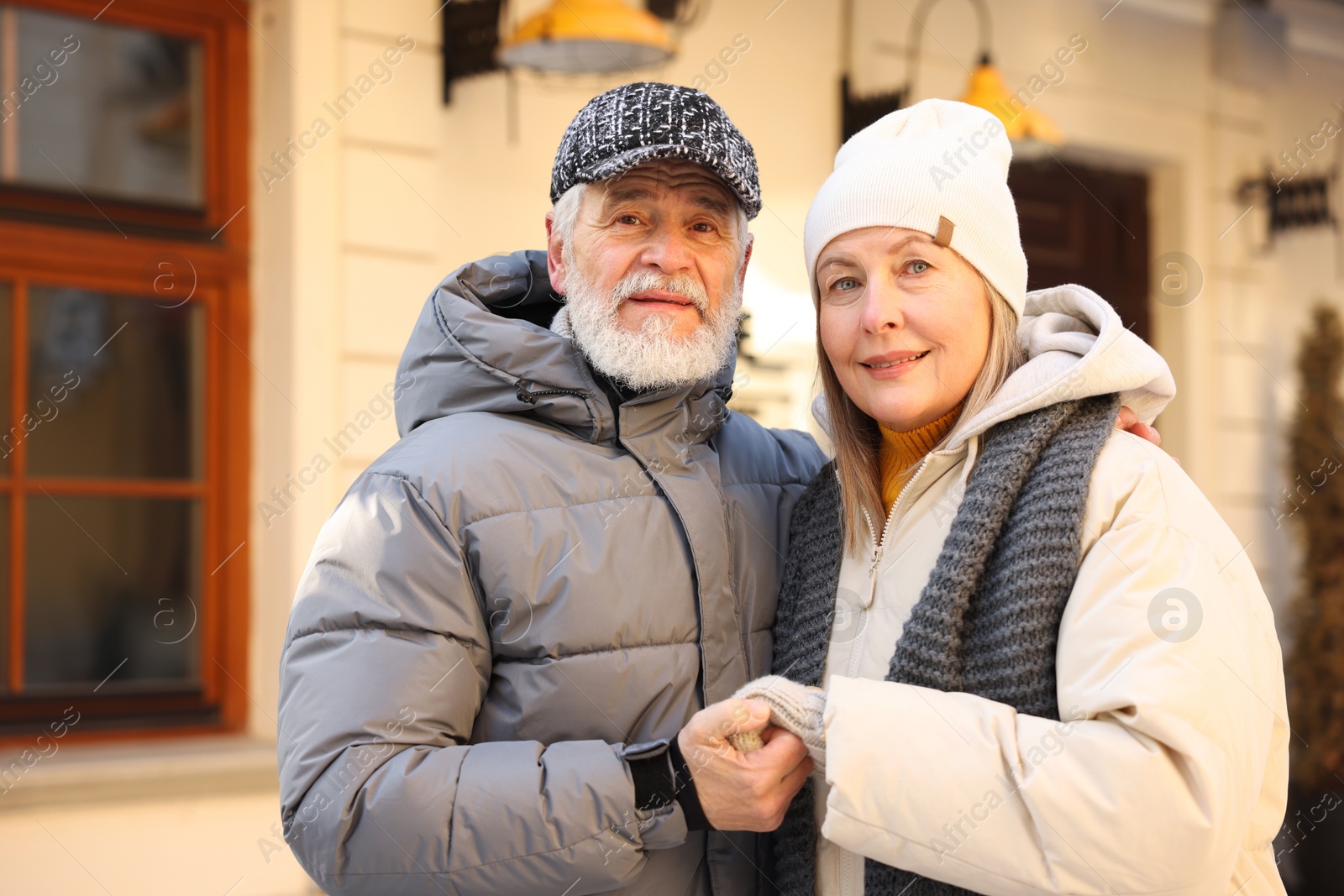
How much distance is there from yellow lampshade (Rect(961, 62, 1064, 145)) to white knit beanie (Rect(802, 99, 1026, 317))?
2187 millimetres

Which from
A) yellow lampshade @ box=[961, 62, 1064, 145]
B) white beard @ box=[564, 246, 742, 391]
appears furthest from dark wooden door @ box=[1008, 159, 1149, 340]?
white beard @ box=[564, 246, 742, 391]

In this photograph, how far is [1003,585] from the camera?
55.5 inches

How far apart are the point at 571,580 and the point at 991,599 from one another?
1.77 feet

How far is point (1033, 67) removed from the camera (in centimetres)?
490

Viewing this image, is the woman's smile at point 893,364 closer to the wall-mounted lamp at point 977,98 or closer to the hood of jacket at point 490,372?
the hood of jacket at point 490,372

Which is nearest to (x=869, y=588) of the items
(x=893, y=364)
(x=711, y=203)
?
(x=893, y=364)

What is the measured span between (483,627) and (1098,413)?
85 centimetres

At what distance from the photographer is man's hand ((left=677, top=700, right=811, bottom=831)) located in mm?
1395

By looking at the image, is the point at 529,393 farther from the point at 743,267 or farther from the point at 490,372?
the point at 743,267

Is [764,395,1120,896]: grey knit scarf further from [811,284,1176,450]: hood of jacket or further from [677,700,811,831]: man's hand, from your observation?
[677,700,811,831]: man's hand

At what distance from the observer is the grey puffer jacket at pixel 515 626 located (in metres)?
1.41

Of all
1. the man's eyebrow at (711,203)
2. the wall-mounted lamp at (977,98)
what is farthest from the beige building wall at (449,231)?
the man's eyebrow at (711,203)

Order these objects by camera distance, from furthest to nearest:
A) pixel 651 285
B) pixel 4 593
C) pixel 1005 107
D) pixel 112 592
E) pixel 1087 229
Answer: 1. pixel 1087 229
2. pixel 1005 107
3. pixel 112 592
4. pixel 4 593
5. pixel 651 285

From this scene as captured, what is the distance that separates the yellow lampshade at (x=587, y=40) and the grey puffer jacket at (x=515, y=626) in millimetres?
1624
